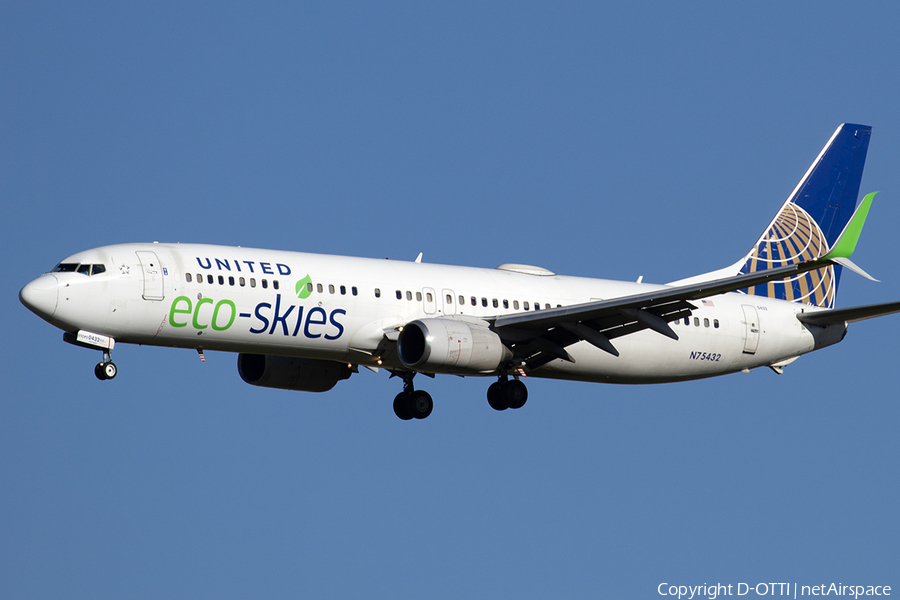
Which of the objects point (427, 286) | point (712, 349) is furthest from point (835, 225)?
point (427, 286)

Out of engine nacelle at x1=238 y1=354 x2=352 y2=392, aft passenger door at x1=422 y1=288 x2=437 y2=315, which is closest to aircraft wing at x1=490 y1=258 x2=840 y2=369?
aft passenger door at x1=422 y1=288 x2=437 y2=315

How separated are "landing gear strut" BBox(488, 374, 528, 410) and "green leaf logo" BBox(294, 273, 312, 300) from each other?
710 cm

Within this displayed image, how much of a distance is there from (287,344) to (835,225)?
24432 millimetres

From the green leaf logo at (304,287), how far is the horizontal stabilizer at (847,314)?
17387 millimetres

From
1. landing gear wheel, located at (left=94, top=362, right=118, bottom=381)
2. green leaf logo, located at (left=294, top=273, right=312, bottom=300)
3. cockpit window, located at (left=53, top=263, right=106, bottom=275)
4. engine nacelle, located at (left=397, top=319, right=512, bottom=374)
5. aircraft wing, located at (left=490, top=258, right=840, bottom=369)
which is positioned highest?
aircraft wing, located at (left=490, top=258, right=840, bottom=369)

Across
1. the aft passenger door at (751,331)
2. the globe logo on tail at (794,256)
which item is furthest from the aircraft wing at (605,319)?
the globe logo on tail at (794,256)

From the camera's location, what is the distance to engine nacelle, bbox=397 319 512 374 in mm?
36969

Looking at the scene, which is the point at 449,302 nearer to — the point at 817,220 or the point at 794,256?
the point at 794,256

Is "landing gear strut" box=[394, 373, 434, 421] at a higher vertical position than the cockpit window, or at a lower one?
higher

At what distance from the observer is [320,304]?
37.5m

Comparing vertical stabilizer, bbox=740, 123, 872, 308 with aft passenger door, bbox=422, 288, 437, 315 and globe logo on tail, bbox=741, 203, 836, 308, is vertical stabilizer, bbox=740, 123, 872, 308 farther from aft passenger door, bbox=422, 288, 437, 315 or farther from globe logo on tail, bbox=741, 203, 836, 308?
aft passenger door, bbox=422, 288, 437, 315

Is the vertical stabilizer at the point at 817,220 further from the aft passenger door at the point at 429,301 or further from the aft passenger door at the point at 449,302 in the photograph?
the aft passenger door at the point at 429,301

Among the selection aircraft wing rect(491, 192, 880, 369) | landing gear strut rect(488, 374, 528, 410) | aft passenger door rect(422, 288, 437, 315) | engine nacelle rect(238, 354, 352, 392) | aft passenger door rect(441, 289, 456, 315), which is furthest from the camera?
engine nacelle rect(238, 354, 352, 392)

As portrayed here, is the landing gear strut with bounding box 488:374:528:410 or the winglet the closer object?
the winglet
